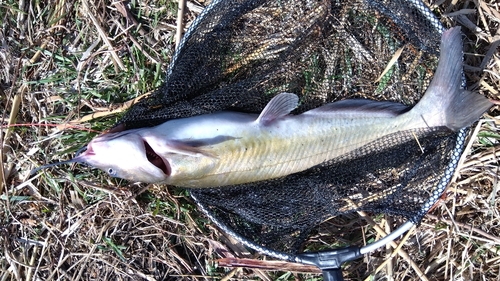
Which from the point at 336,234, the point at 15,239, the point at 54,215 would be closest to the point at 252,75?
the point at 336,234

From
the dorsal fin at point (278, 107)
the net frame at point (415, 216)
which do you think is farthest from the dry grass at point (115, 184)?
the dorsal fin at point (278, 107)

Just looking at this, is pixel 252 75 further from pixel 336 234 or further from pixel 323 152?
pixel 336 234

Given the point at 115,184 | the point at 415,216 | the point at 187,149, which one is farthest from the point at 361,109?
the point at 115,184

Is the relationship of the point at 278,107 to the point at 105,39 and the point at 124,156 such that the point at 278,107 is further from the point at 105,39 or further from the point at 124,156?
the point at 105,39

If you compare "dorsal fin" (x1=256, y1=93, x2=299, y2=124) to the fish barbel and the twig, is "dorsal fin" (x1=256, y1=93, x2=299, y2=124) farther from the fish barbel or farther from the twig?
the twig

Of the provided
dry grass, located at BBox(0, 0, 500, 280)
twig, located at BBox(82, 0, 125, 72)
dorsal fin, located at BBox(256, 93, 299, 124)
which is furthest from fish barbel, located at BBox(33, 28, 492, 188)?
twig, located at BBox(82, 0, 125, 72)

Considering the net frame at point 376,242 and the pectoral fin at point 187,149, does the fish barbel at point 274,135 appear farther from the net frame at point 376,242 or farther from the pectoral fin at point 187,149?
the net frame at point 376,242
